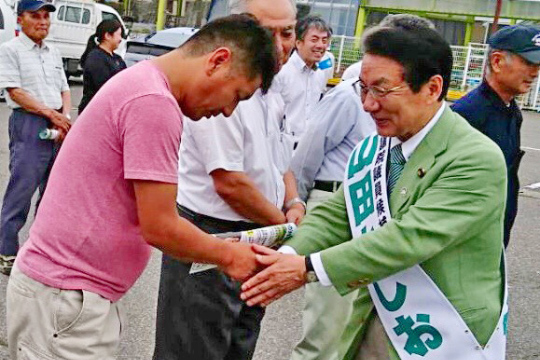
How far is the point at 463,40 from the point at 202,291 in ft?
81.5

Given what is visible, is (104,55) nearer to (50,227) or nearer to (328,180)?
(328,180)

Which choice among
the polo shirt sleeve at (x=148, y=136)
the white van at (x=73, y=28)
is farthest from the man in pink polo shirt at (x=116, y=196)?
the white van at (x=73, y=28)

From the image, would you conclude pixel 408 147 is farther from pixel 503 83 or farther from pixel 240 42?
pixel 503 83

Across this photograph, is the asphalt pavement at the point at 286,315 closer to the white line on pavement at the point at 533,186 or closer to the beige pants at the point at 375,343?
the beige pants at the point at 375,343

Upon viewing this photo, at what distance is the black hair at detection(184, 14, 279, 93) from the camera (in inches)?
76.1

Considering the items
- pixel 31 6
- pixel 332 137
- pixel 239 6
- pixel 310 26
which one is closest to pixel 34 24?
pixel 31 6

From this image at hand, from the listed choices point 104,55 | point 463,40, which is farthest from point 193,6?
point 104,55

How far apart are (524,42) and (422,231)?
155 centimetres

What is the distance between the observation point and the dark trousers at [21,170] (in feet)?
15.1

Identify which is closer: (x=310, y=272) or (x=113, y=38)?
(x=310, y=272)

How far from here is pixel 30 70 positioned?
15.3 ft

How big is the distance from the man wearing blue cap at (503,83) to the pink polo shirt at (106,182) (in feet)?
5.70

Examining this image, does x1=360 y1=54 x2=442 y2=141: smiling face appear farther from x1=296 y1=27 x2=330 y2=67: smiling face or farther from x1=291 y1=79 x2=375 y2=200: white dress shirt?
x1=296 y1=27 x2=330 y2=67: smiling face

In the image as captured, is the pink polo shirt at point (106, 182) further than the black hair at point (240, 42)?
No
